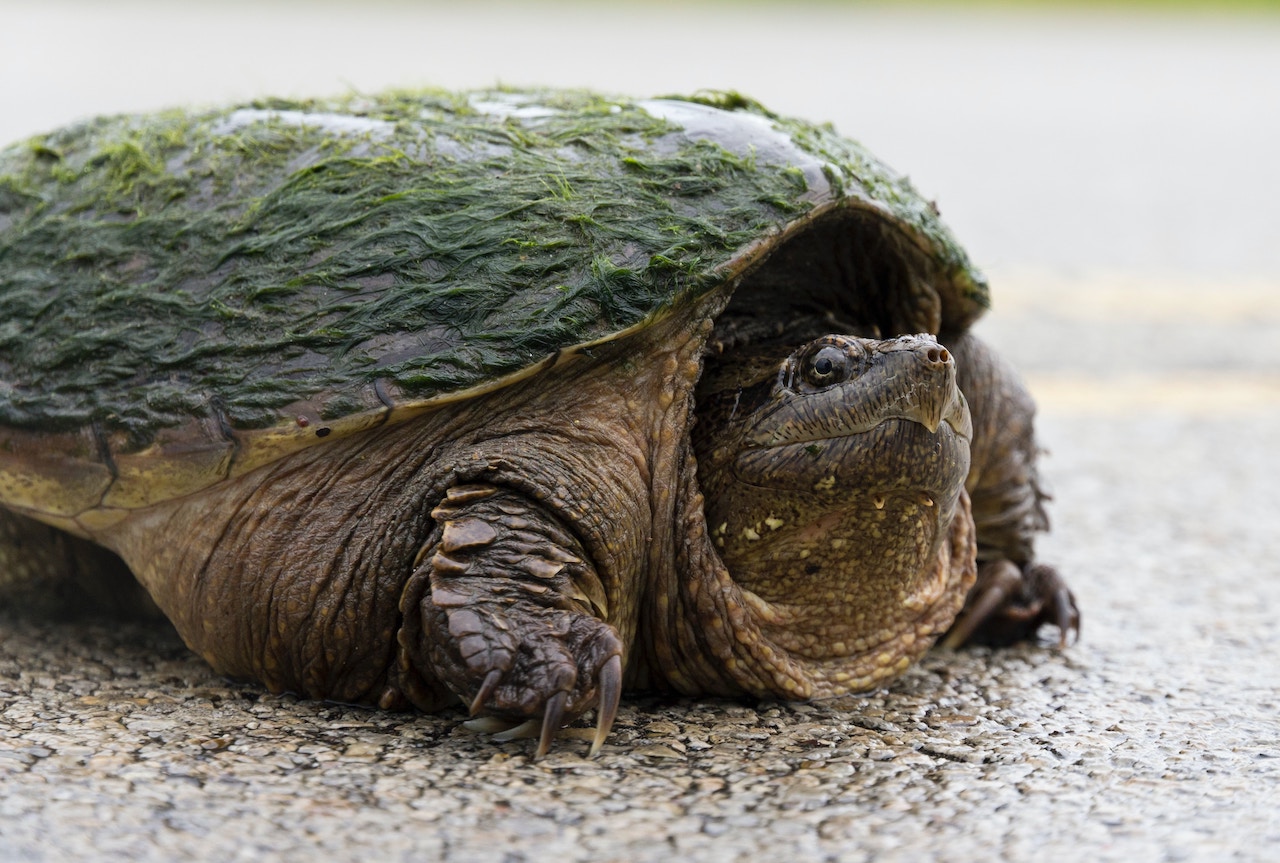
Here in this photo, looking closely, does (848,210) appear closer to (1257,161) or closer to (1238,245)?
(1238,245)

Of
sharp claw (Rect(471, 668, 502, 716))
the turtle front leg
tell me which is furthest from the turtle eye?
sharp claw (Rect(471, 668, 502, 716))

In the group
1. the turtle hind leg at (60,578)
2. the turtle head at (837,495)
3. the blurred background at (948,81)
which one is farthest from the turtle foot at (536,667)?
the blurred background at (948,81)

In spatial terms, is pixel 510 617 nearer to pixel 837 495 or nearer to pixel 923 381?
pixel 837 495

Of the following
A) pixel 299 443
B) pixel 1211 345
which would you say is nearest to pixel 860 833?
pixel 299 443

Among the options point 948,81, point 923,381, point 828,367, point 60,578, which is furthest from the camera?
point 948,81

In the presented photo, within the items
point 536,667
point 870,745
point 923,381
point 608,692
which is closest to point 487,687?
point 536,667

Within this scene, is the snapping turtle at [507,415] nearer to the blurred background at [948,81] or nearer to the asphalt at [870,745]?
the asphalt at [870,745]

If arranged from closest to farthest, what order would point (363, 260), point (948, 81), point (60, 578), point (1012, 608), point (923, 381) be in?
1. point (923, 381)
2. point (363, 260)
3. point (60, 578)
4. point (1012, 608)
5. point (948, 81)
